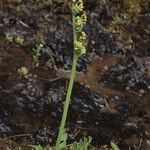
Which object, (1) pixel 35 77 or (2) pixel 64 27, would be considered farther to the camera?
(2) pixel 64 27

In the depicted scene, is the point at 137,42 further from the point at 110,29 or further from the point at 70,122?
the point at 70,122

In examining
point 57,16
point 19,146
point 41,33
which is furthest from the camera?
point 57,16

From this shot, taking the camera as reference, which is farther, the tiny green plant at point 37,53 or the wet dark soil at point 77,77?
the tiny green plant at point 37,53

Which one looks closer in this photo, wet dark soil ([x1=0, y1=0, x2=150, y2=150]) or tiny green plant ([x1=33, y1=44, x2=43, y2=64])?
wet dark soil ([x1=0, y1=0, x2=150, y2=150])

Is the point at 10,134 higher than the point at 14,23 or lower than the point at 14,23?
lower

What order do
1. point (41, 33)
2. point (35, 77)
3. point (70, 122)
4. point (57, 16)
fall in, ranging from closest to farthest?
1. point (70, 122)
2. point (35, 77)
3. point (41, 33)
4. point (57, 16)

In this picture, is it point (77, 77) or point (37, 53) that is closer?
point (37, 53)

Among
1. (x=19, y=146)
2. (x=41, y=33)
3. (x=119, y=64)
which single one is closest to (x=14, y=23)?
(x=41, y=33)

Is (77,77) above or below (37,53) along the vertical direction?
below
